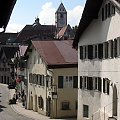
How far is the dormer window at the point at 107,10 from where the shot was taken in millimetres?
26344

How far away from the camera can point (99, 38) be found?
30.2 metres

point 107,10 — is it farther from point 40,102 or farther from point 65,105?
point 40,102

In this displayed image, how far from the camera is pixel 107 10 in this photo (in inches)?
1083

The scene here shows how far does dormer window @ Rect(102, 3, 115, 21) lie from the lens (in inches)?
1037

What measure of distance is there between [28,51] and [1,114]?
1068 cm

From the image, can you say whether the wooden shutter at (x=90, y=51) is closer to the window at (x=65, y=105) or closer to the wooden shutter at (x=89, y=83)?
the wooden shutter at (x=89, y=83)

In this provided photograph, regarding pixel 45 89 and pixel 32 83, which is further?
pixel 32 83

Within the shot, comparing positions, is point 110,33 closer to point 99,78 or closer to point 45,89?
point 99,78

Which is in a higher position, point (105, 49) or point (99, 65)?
point (105, 49)

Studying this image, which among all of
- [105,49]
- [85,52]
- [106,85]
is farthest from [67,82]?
[106,85]

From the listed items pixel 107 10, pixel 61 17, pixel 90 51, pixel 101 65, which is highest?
pixel 61 17

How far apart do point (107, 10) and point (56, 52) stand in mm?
17814

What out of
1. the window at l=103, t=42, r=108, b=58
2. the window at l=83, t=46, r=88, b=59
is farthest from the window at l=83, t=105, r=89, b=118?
the window at l=103, t=42, r=108, b=58

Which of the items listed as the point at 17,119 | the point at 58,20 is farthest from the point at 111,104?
the point at 58,20
